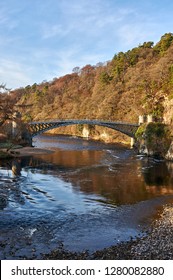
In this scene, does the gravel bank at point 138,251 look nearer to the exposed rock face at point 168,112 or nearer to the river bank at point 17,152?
the river bank at point 17,152

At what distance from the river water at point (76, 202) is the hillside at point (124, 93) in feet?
98.1

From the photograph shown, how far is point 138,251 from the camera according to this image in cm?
1938

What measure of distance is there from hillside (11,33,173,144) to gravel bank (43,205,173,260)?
50.3m

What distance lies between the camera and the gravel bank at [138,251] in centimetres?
1855

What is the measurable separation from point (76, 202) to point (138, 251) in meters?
12.7

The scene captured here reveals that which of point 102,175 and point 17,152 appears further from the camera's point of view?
point 17,152

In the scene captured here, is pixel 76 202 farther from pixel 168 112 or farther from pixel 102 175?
pixel 168 112

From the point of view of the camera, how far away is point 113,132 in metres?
101

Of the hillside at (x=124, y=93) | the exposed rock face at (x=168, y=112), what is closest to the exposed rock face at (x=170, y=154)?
the exposed rock face at (x=168, y=112)

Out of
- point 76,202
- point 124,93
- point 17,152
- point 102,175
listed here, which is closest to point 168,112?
point 124,93

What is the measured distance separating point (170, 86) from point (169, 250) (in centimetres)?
7236

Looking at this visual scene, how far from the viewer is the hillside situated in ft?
299

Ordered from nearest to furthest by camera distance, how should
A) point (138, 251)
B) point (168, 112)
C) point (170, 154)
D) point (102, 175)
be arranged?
point (138, 251) → point (102, 175) → point (170, 154) → point (168, 112)
